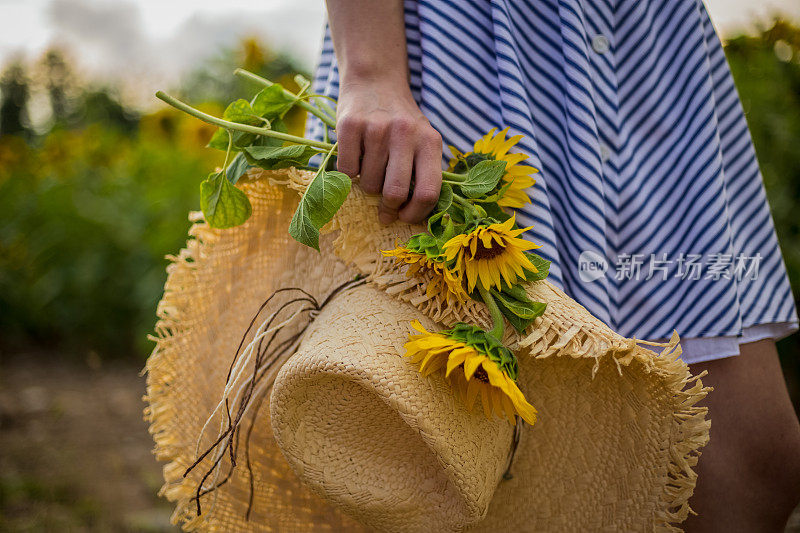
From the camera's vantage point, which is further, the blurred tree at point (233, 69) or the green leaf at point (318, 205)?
the blurred tree at point (233, 69)

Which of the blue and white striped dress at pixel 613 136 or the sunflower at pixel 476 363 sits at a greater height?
the blue and white striped dress at pixel 613 136

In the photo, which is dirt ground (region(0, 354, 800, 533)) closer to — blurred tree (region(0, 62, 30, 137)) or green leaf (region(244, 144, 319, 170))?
green leaf (region(244, 144, 319, 170))

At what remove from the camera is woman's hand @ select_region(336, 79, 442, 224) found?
0.68 meters

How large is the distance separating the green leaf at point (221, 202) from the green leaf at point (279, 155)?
0.05 meters

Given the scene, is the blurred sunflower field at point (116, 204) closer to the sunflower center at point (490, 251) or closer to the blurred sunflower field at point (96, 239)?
the blurred sunflower field at point (96, 239)

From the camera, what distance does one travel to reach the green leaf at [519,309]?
2.06ft

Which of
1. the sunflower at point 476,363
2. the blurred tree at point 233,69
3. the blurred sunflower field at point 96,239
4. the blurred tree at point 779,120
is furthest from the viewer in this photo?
the blurred tree at point 233,69

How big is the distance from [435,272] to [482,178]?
0.13m

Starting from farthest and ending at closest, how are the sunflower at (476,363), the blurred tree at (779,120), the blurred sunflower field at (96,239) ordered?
the blurred sunflower field at (96,239) < the blurred tree at (779,120) < the sunflower at (476,363)

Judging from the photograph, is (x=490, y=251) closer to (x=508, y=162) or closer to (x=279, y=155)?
(x=508, y=162)

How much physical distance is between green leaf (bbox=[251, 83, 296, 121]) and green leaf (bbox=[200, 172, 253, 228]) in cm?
11

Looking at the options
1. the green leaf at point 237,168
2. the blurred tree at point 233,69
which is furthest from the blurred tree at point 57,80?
the green leaf at point 237,168

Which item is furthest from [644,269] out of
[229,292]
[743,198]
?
[229,292]

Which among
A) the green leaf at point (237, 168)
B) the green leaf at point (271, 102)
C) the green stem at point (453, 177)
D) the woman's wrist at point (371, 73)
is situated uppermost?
the woman's wrist at point (371, 73)
